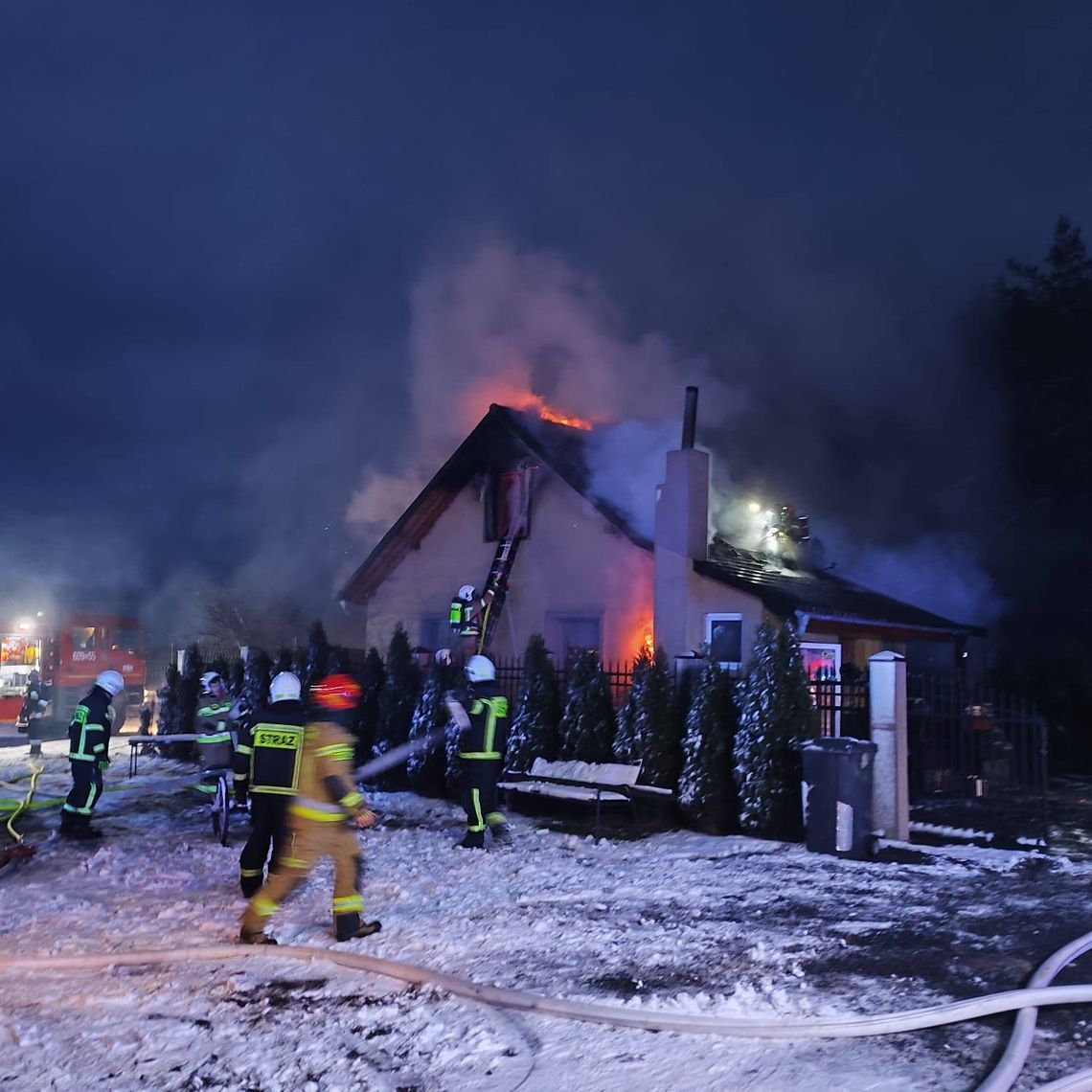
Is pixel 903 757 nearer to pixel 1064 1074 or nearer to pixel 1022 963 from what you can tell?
pixel 1022 963

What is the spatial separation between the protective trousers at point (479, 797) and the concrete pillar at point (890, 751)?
3.60 metres

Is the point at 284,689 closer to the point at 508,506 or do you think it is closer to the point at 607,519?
the point at 607,519

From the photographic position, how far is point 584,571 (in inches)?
643

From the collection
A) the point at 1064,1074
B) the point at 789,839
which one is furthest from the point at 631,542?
the point at 1064,1074

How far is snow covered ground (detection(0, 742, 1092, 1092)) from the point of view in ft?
12.4

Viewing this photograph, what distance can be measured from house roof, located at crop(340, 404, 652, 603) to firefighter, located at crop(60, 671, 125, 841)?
27.3 ft

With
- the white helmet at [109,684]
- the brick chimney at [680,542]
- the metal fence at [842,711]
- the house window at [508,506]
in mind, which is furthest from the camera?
the house window at [508,506]

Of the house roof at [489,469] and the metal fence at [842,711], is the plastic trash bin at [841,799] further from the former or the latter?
the house roof at [489,469]

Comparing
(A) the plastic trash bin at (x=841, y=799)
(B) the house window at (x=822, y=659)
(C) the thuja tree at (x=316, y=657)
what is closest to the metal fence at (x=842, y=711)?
(A) the plastic trash bin at (x=841, y=799)

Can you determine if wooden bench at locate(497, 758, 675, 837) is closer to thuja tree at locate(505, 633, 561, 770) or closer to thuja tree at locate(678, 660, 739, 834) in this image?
thuja tree at locate(678, 660, 739, 834)

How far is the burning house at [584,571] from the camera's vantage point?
13875 millimetres

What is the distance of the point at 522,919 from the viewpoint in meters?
6.07

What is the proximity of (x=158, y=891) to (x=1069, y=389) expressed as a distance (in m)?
19.6

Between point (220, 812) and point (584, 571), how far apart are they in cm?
857
